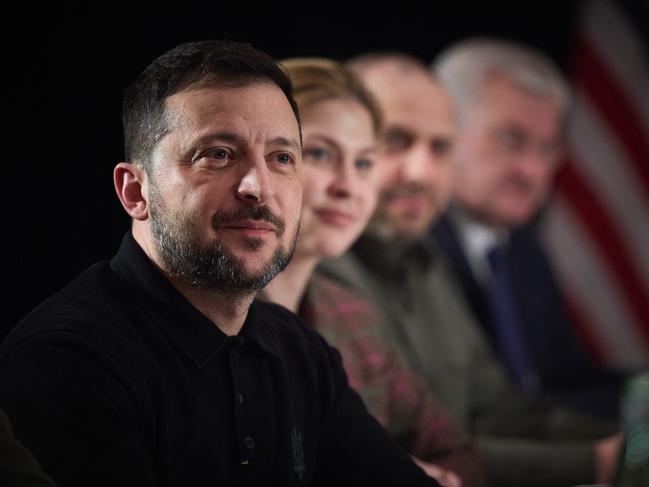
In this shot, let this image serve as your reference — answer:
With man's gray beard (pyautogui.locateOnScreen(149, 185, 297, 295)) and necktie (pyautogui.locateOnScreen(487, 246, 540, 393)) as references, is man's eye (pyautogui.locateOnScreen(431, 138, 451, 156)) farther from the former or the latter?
man's gray beard (pyautogui.locateOnScreen(149, 185, 297, 295))

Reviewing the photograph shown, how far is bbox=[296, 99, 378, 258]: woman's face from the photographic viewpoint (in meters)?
1.15

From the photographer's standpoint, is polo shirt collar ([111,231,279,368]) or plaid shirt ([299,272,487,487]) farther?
plaid shirt ([299,272,487,487])

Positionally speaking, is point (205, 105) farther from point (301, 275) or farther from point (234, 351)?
point (301, 275)

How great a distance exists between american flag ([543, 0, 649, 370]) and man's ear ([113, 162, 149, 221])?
1.97 metres

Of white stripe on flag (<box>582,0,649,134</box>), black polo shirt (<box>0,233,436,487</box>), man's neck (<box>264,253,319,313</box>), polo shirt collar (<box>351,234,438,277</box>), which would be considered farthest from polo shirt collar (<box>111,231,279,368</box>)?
white stripe on flag (<box>582,0,649,134</box>)

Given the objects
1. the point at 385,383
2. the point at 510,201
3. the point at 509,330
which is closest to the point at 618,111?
the point at 510,201

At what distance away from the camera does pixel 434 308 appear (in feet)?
5.66

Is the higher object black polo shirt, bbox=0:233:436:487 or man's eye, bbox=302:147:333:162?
man's eye, bbox=302:147:333:162

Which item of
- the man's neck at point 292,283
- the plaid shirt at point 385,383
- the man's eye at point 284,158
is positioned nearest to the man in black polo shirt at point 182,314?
the man's eye at point 284,158

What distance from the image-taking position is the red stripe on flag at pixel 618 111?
2.83m

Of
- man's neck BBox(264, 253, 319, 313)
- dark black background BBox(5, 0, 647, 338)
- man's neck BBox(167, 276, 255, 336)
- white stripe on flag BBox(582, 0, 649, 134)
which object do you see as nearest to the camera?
man's neck BBox(167, 276, 255, 336)

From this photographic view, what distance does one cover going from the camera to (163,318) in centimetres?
87

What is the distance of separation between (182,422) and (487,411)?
1.06m

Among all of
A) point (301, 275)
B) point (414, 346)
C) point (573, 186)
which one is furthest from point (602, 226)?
point (301, 275)
